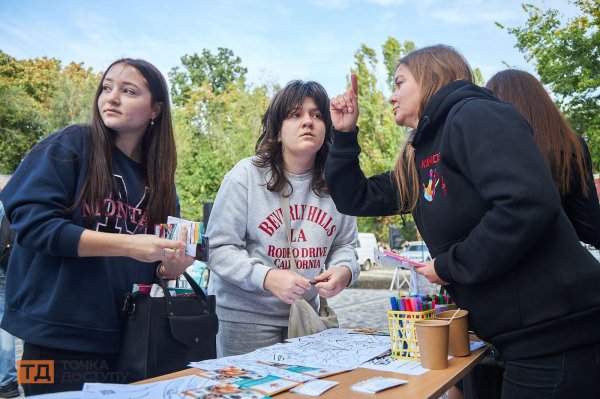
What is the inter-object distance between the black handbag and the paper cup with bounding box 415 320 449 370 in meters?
0.79

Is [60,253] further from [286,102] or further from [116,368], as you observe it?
[286,102]

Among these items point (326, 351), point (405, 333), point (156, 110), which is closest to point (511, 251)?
point (405, 333)

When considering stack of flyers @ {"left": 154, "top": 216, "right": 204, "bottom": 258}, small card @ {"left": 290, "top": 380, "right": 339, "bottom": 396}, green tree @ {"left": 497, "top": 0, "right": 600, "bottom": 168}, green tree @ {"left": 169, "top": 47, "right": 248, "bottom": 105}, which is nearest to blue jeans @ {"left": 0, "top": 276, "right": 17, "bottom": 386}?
stack of flyers @ {"left": 154, "top": 216, "right": 204, "bottom": 258}

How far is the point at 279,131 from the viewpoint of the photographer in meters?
2.34

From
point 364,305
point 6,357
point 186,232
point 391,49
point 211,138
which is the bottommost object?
point 364,305

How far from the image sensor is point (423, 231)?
175 centimetres

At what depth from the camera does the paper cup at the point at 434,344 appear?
141 centimetres

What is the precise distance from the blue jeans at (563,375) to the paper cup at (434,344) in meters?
0.21

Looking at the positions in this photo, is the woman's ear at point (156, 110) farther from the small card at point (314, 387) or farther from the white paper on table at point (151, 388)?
the small card at point (314, 387)

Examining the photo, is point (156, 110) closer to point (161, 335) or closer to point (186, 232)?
point (186, 232)

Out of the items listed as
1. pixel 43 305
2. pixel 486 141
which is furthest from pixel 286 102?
pixel 43 305

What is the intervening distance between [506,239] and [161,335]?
1142mm

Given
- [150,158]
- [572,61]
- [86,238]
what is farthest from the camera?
[572,61]

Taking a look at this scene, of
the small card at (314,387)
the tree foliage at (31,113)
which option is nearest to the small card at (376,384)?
the small card at (314,387)
